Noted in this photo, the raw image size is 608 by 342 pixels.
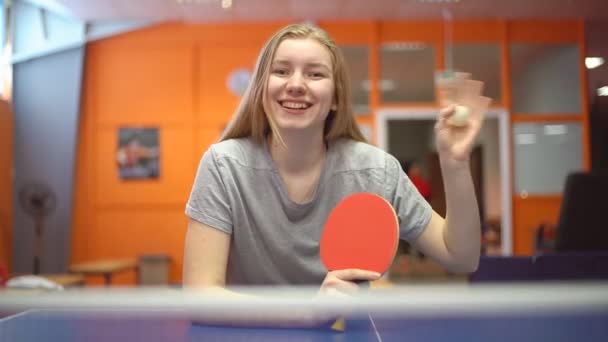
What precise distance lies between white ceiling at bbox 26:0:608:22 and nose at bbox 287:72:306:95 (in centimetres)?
486

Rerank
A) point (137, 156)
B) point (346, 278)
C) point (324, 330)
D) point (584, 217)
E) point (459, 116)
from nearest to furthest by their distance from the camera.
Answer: point (324, 330)
point (346, 278)
point (459, 116)
point (584, 217)
point (137, 156)

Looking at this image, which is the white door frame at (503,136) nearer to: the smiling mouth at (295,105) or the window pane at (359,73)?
the window pane at (359,73)

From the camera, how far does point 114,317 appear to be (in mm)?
798

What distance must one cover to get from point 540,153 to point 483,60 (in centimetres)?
124

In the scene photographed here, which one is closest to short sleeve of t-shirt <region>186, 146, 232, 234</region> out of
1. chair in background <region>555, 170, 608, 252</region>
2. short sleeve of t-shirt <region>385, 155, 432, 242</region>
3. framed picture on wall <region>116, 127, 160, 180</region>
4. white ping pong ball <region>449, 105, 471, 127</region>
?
short sleeve of t-shirt <region>385, 155, 432, 242</region>

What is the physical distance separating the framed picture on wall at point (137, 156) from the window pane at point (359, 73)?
2.27 metres

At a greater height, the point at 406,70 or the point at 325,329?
the point at 406,70

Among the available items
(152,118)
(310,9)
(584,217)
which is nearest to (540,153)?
(310,9)

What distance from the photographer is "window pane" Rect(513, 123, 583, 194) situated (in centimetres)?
664

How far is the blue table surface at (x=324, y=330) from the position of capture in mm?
730

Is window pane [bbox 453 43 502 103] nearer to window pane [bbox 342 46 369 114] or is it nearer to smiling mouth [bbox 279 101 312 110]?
window pane [bbox 342 46 369 114]

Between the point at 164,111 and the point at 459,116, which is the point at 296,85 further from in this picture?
the point at 164,111

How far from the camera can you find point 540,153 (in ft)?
21.9

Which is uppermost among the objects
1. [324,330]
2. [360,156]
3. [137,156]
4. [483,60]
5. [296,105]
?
[483,60]
